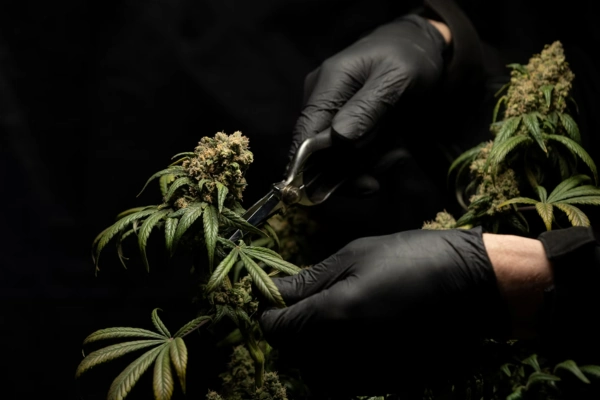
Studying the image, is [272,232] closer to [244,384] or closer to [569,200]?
[244,384]

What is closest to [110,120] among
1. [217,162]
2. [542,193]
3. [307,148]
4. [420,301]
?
[307,148]

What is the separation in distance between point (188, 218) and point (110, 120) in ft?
4.52

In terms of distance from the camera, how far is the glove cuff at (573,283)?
166cm

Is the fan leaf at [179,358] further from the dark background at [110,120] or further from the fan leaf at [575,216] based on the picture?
the fan leaf at [575,216]

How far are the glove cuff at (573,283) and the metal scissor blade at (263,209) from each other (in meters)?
0.83

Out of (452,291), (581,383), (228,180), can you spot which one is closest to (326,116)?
(228,180)

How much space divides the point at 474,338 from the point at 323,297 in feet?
1.55

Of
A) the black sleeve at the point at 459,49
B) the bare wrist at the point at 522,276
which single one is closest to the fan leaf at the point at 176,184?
the bare wrist at the point at 522,276

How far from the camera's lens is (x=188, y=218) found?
1.64 metres

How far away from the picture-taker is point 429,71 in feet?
8.70

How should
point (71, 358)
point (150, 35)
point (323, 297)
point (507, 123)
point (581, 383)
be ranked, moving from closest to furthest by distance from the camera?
point (323, 297), point (581, 383), point (507, 123), point (71, 358), point (150, 35)

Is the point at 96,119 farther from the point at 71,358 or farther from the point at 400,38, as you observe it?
the point at 400,38

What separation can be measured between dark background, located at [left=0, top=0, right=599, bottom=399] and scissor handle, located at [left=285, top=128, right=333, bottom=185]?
677 millimetres

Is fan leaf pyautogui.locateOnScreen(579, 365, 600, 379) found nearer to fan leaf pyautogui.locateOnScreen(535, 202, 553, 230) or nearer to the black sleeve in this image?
fan leaf pyautogui.locateOnScreen(535, 202, 553, 230)
